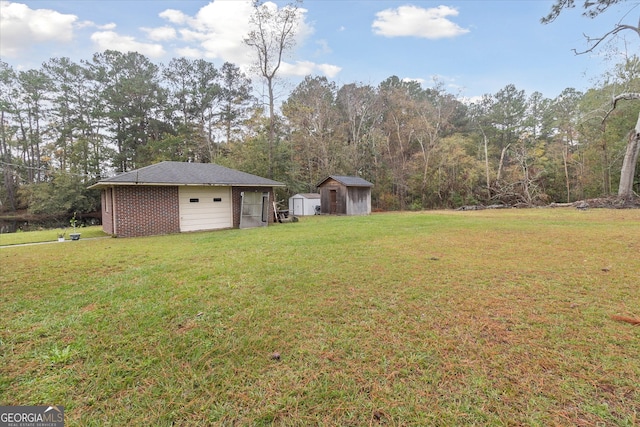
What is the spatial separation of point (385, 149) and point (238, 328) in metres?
26.3

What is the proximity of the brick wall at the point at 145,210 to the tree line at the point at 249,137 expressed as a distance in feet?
36.2

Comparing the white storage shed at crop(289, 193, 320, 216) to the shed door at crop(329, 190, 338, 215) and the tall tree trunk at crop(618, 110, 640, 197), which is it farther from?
the tall tree trunk at crop(618, 110, 640, 197)

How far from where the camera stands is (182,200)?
1126 centimetres

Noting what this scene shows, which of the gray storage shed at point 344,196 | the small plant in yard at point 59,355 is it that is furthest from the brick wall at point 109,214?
the gray storage shed at point 344,196

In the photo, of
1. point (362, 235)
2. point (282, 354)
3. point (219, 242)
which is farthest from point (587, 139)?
point (282, 354)

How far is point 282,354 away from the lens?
7.89 feet

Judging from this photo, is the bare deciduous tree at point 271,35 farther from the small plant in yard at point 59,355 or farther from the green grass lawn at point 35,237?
the small plant in yard at point 59,355

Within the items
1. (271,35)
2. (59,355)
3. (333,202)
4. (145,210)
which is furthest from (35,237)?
(271,35)

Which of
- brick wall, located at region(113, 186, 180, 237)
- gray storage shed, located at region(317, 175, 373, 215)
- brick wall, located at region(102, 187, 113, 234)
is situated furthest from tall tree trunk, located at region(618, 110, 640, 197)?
brick wall, located at region(102, 187, 113, 234)

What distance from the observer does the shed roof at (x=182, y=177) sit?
9901 mm

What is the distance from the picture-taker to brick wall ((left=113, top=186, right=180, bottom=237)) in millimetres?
9898

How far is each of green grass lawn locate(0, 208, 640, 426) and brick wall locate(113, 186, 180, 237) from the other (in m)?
5.23

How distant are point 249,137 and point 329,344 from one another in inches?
939

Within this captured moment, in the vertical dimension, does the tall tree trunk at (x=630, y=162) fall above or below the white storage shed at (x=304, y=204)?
above
